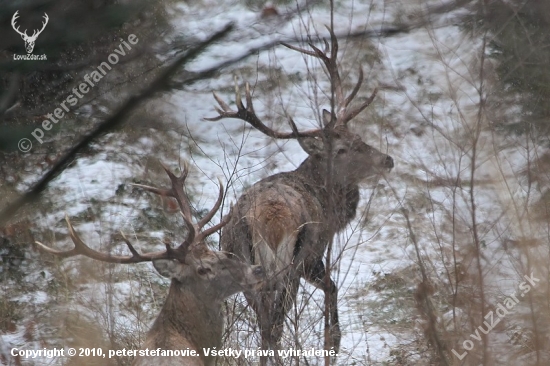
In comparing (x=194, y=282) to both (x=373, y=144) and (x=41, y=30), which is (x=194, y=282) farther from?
(x=373, y=144)

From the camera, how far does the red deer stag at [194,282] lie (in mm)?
6590

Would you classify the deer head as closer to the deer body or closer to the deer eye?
the deer body

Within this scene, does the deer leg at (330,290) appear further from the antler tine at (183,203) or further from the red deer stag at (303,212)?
the antler tine at (183,203)

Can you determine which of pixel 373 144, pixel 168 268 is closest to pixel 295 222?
pixel 168 268

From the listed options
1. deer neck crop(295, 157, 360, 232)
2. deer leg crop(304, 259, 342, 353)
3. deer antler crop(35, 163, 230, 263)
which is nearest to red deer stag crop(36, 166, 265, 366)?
deer antler crop(35, 163, 230, 263)

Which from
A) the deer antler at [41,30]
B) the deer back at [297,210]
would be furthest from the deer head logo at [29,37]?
the deer back at [297,210]

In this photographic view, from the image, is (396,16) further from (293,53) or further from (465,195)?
(465,195)

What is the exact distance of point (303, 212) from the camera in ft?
26.0

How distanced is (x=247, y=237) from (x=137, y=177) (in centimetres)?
295

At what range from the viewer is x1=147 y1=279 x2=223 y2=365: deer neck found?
6.57m

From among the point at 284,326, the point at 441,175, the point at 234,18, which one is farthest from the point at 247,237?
the point at 234,18

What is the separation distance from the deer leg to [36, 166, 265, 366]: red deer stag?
1.63 ft

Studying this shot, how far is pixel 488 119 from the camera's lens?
6.28 metres

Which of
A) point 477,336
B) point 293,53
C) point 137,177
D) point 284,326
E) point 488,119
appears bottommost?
point 477,336
